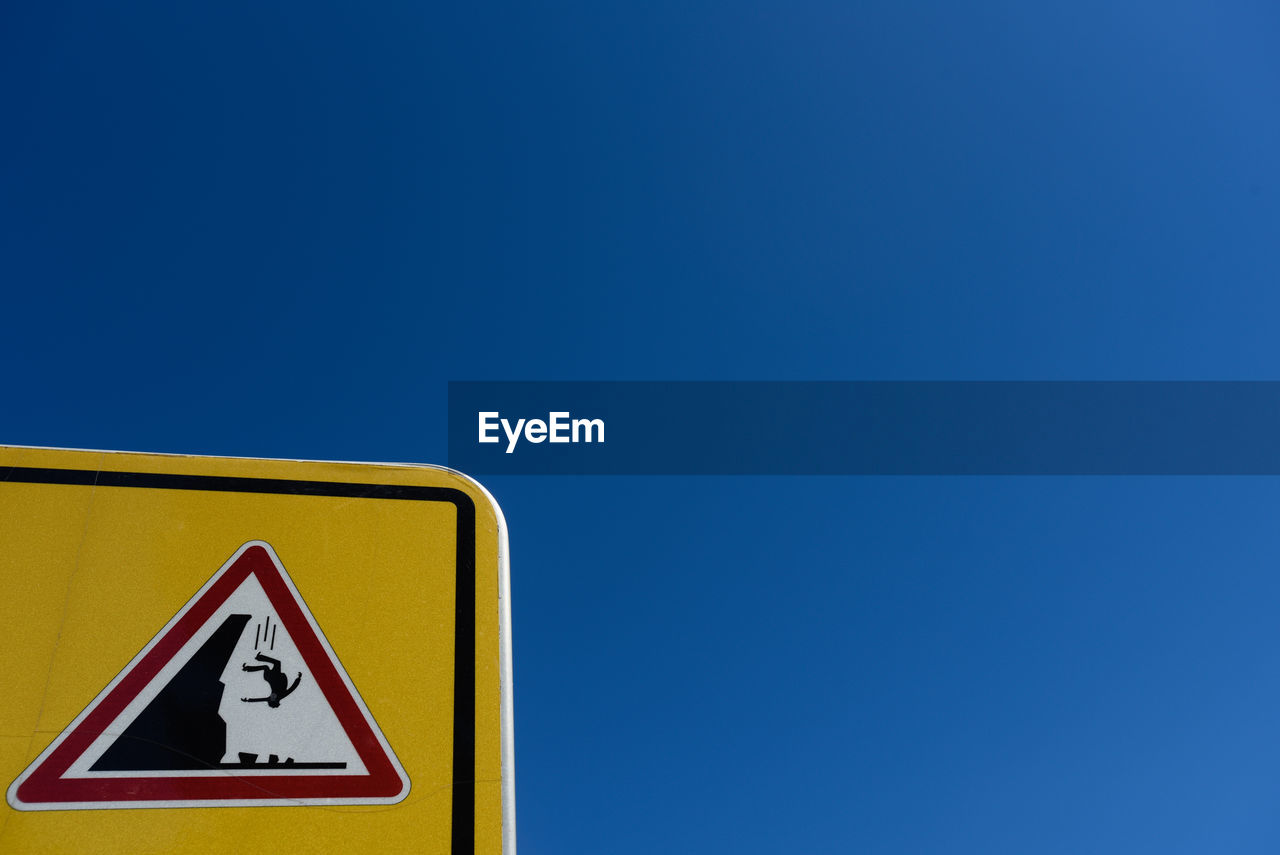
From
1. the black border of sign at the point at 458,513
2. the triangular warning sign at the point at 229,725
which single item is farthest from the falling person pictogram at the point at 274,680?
the black border of sign at the point at 458,513

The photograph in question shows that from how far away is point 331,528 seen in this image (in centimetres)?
128

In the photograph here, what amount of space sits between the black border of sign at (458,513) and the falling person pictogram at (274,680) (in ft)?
0.82

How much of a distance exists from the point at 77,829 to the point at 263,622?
1.09ft

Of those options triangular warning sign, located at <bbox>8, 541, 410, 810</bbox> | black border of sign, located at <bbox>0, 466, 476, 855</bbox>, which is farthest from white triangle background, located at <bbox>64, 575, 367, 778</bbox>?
black border of sign, located at <bbox>0, 466, 476, 855</bbox>

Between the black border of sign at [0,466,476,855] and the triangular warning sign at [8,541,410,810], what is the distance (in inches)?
3.8

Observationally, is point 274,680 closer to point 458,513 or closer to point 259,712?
point 259,712

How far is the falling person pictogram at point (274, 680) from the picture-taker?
1134 millimetres

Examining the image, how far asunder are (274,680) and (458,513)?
0.37 metres

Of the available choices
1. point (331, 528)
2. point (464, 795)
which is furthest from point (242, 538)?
point (464, 795)

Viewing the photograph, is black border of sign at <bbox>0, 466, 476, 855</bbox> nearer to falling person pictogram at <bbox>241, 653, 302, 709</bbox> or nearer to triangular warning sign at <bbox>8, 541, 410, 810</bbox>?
triangular warning sign at <bbox>8, 541, 410, 810</bbox>

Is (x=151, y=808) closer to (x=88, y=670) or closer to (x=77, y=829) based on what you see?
(x=77, y=829)

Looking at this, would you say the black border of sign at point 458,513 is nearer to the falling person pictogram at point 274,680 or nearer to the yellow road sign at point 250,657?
the yellow road sign at point 250,657

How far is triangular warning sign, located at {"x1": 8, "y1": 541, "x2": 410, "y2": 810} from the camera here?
A: 1.04 metres

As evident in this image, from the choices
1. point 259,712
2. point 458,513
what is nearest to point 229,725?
point 259,712
